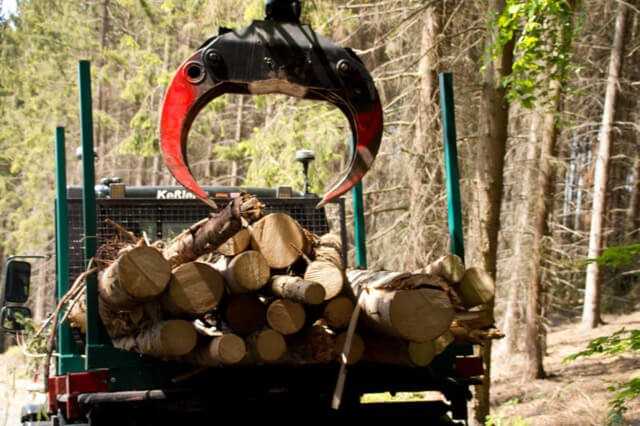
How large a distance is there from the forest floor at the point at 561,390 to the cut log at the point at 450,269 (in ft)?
10.7

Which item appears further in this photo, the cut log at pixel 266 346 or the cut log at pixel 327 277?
Result: the cut log at pixel 327 277

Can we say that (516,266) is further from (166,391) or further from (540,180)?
(166,391)

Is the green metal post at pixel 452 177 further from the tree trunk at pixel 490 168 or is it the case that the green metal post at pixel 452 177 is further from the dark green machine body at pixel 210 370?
the tree trunk at pixel 490 168

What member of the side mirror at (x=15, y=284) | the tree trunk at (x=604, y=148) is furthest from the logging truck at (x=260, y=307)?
the tree trunk at (x=604, y=148)

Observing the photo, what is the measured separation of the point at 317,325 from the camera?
17.7 feet

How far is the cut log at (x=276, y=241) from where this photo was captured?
5355mm

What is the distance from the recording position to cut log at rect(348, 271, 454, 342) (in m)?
5.04

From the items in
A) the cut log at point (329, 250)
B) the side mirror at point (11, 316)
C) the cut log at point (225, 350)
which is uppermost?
the cut log at point (329, 250)

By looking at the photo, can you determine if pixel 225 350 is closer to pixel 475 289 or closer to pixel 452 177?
pixel 475 289

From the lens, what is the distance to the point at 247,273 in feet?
17.0

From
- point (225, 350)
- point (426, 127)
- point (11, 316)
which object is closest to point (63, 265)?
point (11, 316)

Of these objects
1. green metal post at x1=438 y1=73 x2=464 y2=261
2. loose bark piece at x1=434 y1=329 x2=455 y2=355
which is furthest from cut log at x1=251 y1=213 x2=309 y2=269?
green metal post at x1=438 y1=73 x2=464 y2=261

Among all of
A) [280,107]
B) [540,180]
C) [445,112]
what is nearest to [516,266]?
[540,180]

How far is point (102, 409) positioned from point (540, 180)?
35.4 feet
